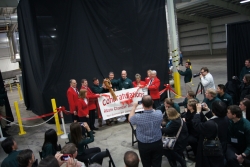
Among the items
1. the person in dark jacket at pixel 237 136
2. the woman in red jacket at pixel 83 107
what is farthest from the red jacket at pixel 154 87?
the person in dark jacket at pixel 237 136

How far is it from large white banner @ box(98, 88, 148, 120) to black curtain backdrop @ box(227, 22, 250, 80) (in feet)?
13.0

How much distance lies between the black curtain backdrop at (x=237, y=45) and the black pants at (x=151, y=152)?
21.3 feet

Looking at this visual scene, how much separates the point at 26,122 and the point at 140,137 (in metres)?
6.22

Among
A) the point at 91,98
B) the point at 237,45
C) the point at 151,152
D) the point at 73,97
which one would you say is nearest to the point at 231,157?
the point at 151,152

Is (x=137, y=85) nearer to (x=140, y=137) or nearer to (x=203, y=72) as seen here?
(x=203, y=72)

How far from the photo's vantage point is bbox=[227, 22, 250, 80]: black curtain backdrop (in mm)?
7855

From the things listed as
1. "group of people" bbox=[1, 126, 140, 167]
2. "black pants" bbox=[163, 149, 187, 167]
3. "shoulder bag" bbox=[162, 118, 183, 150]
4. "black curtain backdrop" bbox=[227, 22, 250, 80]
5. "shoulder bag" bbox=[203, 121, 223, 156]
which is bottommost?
"black pants" bbox=[163, 149, 187, 167]

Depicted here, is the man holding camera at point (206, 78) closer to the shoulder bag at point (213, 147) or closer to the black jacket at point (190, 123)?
the black jacket at point (190, 123)

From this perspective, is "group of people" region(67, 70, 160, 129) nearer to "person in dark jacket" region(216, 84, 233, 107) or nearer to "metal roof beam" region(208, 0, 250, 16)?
"person in dark jacket" region(216, 84, 233, 107)

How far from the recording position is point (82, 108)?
5.59 m

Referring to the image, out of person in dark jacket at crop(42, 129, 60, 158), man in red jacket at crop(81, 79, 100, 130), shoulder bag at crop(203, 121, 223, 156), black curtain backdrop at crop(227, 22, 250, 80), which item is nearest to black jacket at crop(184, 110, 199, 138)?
shoulder bag at crop(203, 121, 223, 156)

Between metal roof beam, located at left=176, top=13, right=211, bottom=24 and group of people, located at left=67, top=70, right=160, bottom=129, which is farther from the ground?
metal roof beam, located at left=176, top=13, right=211, bottom=24

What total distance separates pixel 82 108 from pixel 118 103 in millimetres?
1196

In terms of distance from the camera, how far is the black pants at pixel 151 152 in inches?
117
